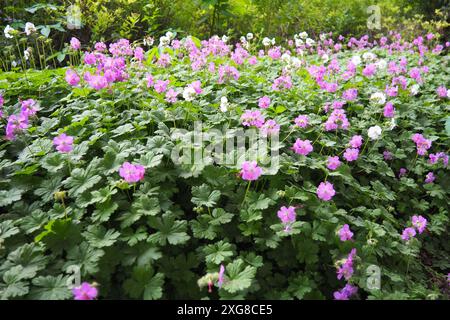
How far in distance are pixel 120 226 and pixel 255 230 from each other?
60cm

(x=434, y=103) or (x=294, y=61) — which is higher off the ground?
(x=294, y=61)

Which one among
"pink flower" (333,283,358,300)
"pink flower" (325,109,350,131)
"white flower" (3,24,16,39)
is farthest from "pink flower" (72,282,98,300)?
"white flower" (3,24,16,39)

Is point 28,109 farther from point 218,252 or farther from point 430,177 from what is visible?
point 430,177

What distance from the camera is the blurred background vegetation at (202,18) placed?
455cm

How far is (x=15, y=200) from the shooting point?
1.81 m

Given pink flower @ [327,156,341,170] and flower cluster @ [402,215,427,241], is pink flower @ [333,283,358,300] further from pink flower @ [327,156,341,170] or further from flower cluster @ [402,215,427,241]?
pink flower @ [327,156,341,170]

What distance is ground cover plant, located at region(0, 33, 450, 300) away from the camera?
161cm

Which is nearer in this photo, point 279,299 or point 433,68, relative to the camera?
point 279,299

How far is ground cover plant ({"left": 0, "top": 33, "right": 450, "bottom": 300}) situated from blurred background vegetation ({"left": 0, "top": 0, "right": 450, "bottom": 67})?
1.79 m

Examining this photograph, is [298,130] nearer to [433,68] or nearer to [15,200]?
[15,200]

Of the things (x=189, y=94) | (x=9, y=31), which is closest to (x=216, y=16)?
(x=9, y=31)

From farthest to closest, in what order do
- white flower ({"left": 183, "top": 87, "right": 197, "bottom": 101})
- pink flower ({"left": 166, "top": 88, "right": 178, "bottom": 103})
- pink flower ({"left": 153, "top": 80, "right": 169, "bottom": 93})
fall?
pink flower ({"left": 153, "top": 80, "right": 169, "bottom": 93})
pink flower ({"left": 166, "top": 88, "right": 178, "bottom": 103})
white flower ({"left": 183, "top": 87, "right": 197, "bottom": 101})

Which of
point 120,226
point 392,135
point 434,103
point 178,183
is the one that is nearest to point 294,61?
point 392,135

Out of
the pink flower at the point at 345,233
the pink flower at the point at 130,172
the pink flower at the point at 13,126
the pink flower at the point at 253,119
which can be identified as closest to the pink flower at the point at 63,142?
the pink flower at the point at 13,126
